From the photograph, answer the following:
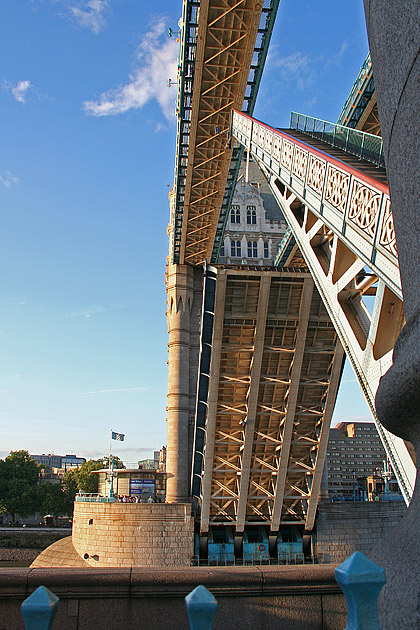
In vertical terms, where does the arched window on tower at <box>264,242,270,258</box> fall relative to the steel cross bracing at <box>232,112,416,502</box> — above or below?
above

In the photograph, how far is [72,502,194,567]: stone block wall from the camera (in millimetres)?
27938

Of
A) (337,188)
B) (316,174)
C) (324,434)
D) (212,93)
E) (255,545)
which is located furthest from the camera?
(255,545)

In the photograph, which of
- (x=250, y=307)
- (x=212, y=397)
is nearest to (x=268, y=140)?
(x=250, y=307)

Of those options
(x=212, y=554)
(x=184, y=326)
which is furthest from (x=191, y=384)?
(x=212, y=554)

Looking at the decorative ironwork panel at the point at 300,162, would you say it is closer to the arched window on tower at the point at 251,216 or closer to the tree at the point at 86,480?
the arched window on tower at the point at 251,216

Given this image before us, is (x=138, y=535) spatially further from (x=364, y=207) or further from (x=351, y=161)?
(x=364, y=207)

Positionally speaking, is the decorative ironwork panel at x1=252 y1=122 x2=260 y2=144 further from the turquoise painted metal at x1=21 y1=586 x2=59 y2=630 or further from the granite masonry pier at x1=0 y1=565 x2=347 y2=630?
the turquoise painted metal at x1=21 y1=586 x2=59 y2=630

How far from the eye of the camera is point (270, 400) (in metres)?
25.2

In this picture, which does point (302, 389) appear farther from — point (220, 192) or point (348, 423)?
point (348, 423)

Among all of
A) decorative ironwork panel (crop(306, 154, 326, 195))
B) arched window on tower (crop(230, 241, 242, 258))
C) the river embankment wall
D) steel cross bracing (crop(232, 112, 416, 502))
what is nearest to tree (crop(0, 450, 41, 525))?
the river embankment wall

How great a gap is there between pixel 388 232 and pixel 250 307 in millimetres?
15685

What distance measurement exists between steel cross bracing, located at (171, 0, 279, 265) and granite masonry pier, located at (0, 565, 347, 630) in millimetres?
19222

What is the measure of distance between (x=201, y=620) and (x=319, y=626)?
4.21 meters

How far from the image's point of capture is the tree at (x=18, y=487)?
6531 cm
